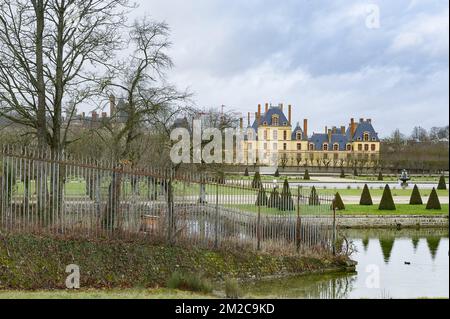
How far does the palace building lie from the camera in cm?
5319

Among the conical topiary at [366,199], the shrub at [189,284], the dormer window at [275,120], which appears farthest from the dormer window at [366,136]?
the shrub at [189,284]

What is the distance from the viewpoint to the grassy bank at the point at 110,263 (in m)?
7.69

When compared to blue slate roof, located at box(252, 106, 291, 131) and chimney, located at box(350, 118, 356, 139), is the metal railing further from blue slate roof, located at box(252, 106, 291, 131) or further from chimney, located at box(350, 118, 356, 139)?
chimney, located at box(350, 118, 356, 139)

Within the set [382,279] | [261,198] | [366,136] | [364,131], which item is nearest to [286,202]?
[261,198]

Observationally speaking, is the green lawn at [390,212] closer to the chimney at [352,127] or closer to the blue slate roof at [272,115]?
the blue slate roof at [272,115]

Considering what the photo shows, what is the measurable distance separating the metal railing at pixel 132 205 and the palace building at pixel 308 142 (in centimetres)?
3971

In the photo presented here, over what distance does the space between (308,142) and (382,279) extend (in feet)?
157

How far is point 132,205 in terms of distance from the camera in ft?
30.0

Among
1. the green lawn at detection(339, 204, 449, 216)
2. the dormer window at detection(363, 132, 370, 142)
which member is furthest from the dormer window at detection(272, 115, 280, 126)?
the green lawn at detection(339, 204, 449, 216)

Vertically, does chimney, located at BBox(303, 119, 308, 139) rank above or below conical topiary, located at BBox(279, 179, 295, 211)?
above

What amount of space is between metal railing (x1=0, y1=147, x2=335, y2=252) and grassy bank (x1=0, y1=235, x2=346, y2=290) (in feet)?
0.92

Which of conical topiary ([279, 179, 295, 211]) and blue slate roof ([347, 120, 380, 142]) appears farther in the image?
blue slate roof ([347, 120, 380, 142])

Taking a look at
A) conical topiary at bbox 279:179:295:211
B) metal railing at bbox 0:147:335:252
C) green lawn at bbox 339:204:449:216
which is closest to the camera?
metal railing at bbox 0:147:335:252
